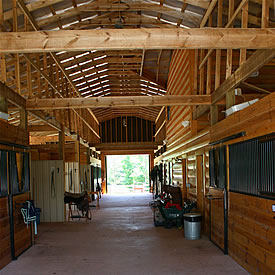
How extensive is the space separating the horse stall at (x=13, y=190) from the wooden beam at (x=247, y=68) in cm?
412

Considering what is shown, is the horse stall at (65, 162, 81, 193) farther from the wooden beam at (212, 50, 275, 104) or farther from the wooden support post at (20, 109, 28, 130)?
the wooden beam at (212, 50, 275, 104)

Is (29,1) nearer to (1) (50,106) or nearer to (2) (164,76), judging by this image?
(1) (50,106)

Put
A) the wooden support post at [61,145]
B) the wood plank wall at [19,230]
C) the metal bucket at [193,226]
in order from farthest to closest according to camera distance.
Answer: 1. the wooden support post at [61,145]
2. the metal bucket at [193,226]
3. the wood plank wall at [19,230]

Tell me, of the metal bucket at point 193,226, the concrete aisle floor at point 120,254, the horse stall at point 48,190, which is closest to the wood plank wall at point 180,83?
the metal bucket at point 193,226

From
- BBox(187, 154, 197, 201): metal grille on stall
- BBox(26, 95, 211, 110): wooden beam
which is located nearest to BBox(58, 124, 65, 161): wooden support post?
BBox(26, 95, 211, 110): wooden beam

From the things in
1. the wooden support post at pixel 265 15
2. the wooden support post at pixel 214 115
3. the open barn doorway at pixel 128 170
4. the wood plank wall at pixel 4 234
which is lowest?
the open barn doorway at pixel 128 170

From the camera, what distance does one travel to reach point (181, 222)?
9.08 meters

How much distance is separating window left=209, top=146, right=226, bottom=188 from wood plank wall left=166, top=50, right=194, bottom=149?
2775 mm

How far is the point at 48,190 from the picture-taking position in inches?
434

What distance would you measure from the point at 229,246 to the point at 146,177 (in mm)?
32999

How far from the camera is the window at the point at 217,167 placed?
251 inches

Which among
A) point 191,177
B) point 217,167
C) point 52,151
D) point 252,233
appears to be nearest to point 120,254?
point 217,167

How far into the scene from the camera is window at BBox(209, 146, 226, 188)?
251 inches

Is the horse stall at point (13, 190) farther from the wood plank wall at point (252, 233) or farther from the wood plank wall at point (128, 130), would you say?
the wood plank wall at point (128, 130)
